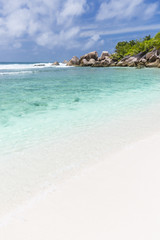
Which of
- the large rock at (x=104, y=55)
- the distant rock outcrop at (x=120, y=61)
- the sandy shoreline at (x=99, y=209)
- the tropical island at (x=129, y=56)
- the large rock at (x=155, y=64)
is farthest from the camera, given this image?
the large rock at (x=104, y=55)

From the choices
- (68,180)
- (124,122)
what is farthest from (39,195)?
(124,122)

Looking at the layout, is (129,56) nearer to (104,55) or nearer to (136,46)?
(136,46)

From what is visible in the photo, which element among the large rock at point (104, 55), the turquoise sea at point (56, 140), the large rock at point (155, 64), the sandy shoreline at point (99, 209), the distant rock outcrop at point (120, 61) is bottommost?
the sandy shoreline at point (99, 209)

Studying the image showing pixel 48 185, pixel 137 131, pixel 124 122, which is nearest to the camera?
pixel 48 185

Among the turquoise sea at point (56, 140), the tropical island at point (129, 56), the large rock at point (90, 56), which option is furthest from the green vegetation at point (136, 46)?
the turquoise sea at point (56, 140)

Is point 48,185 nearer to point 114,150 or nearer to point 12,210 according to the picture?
point 12,210

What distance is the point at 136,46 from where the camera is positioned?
204 ft

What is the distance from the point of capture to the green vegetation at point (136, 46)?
55094 mm

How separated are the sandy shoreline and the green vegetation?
52.2 meters

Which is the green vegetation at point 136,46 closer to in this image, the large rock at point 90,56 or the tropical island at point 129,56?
the tropical island at point 129,56

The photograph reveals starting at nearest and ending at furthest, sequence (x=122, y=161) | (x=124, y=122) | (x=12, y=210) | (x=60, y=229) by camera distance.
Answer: (x=60, y=229), (x=12, y=210), (x=122, y=161), (x=124, y=122)

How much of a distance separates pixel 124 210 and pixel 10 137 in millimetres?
3711

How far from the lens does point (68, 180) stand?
3.03m

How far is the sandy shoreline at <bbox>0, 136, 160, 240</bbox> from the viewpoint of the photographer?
6.59ft
